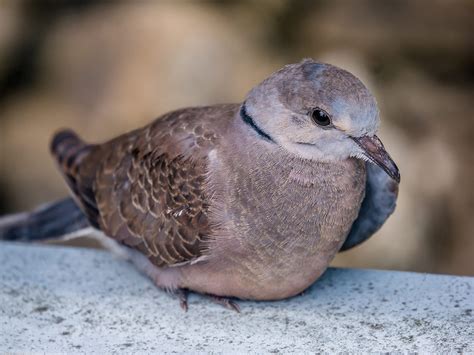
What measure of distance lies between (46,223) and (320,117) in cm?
160

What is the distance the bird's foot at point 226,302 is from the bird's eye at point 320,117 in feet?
2.65

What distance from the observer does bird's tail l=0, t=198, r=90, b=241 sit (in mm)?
3816

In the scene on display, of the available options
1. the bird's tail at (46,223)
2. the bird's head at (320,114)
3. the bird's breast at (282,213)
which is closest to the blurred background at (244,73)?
the bird's tail at (46,223)

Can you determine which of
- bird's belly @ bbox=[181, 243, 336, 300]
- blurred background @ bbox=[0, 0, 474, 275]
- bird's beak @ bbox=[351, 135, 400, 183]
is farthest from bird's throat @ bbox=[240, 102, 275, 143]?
blurred background @ bbox=[0, 0, 474, 275]

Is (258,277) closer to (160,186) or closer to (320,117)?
(160,186)

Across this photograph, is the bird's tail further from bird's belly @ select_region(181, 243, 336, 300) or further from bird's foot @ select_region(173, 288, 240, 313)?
bird's belly @ select_region(181, 243, 336, 300)

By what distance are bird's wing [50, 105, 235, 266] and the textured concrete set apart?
8.0 inches

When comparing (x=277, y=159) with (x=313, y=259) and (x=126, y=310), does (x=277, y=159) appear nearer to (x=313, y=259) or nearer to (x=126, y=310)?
(x=313, y=259)

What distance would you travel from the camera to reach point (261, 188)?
9.75 ft

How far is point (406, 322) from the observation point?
3092 mm

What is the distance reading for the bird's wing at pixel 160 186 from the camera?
309 centimetres

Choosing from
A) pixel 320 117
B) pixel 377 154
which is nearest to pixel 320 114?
pixel 320 117

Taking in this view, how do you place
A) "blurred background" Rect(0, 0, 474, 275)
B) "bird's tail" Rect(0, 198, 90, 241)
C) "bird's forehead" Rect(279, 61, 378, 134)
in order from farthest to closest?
"blurred background" Rect(0, 0, 474, 275) < "bird's tail" Rect(0, 198, 90, 241) < "bird's forehead" Rect(279, 61, 378, 134)

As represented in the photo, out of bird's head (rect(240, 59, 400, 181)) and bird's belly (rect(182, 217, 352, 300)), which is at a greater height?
bird's head (rect(240, 59, 400, 181))
